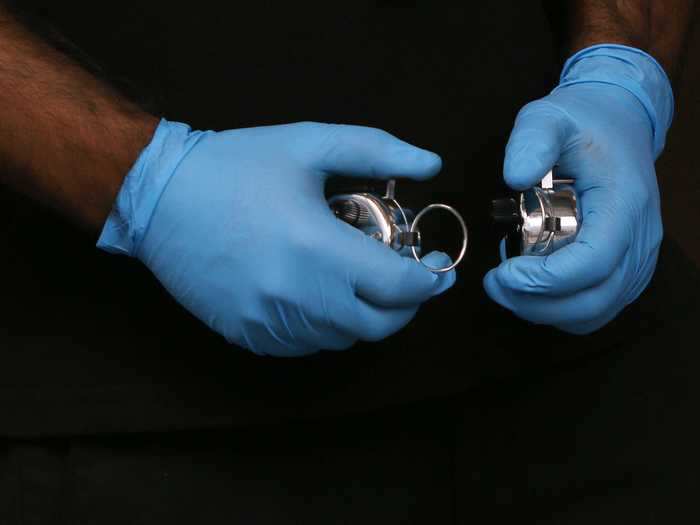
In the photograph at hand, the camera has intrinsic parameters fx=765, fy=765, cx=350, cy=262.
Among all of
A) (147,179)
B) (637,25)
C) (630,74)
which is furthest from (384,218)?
(637,25)

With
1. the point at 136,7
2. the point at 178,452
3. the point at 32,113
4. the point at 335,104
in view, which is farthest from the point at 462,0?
the point at 178,452

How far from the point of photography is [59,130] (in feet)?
2.35

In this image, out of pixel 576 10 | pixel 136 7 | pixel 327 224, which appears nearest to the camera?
pixel 327 224

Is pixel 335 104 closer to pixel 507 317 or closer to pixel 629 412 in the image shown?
pixel 507 317

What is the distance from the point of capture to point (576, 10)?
105 centimetres

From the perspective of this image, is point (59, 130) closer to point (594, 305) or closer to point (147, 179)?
point (147, 179)

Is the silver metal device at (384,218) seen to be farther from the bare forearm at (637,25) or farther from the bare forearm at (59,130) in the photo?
the bare forearm at (637,25)

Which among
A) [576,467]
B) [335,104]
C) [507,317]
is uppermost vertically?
[335,104]

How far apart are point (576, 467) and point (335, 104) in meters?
0.51

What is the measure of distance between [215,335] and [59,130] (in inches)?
10.7

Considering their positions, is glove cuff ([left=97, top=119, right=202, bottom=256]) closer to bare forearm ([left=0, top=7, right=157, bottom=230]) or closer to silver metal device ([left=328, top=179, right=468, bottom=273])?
bare forearm ([left=0, top=7, right=157, bottom=230])

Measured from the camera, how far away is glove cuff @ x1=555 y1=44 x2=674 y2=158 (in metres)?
→ 0.95

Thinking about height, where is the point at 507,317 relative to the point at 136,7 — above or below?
below

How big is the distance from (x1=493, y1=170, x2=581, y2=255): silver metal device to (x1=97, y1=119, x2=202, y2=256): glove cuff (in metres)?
0.32
